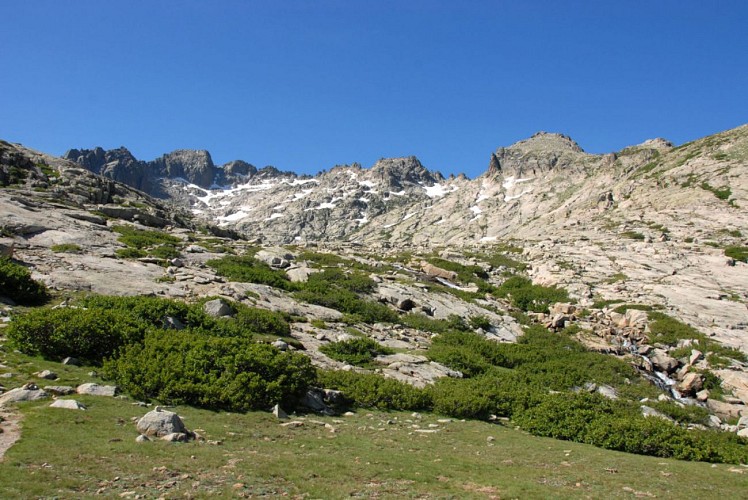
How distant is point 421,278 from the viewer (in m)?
37.3

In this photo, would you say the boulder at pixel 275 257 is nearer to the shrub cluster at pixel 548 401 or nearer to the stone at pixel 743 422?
the shrub cluster at pixel 548 401

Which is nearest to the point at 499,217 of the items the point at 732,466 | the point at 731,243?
the point at 731,243

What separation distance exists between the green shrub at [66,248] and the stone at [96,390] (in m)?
16.8

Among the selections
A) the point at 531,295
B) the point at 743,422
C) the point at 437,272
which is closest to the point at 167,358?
the point at 743,422

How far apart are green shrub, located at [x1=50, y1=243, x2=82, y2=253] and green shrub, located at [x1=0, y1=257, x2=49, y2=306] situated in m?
8.14

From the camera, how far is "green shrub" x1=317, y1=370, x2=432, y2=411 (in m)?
13.8

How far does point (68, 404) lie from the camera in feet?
30.4

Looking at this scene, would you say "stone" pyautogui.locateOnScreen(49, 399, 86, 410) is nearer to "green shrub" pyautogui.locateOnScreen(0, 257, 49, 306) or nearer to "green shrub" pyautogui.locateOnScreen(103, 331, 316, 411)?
"green shrub" pyautogui.locateOnScreen(103, 331, 316, 411)

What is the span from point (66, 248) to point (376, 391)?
19931 millimetres

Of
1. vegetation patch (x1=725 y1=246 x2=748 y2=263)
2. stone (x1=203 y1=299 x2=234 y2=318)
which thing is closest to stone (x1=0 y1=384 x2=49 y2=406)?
stone (x1=203 y1=299 x2=234 y2=318)

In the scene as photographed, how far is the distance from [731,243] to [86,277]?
182 ft

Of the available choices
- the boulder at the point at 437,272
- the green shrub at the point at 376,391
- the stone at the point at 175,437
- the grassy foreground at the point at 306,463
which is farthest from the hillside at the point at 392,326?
the stone at the point at 175,437

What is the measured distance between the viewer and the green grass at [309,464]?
6.80m

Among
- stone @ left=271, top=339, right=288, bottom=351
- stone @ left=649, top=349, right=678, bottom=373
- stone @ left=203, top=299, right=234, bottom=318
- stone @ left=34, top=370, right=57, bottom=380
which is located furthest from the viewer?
stone @ left=649, top=349, right=678, bottom=373
